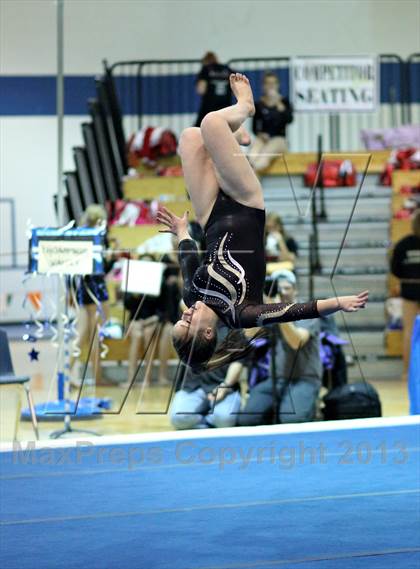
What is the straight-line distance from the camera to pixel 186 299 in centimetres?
431

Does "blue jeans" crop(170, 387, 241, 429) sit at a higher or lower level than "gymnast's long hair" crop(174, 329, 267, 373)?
lower

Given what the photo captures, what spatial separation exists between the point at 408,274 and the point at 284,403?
193 centimetres

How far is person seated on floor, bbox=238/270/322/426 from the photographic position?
641 cm

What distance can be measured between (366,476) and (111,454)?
1501 millimetres

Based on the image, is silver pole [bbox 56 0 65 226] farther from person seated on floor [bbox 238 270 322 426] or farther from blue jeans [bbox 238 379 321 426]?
blue jeans [bbox 238 379 321 426]

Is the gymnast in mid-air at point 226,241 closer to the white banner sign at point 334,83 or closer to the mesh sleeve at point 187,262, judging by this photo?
the mesh sleeve at point 187,262

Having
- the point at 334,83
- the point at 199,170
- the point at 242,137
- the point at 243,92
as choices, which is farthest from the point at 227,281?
the point at 334,83

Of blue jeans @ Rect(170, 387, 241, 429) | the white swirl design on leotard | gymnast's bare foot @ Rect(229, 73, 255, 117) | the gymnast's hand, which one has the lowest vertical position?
blue jeans @ Rect(170, 387, 241, 429)

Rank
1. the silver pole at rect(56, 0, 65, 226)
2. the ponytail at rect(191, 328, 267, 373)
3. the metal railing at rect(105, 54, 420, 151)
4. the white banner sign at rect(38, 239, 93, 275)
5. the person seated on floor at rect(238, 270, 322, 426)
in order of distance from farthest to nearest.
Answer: the metal railing at rect(105, 54, 420, 151) → the person seated on floor at rect(238, 270, 322, 426) → the white banner sign at rect(38, 239, 93, 275) → the silver pole at rect(56, 0, 65, 226) → the ponytail at rect(191, 328, 267, 373)

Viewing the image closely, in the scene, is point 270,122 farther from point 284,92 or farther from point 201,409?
point 284,92

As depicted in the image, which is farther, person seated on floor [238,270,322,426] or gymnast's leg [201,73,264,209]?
person seated on floor [238,270,322,426]

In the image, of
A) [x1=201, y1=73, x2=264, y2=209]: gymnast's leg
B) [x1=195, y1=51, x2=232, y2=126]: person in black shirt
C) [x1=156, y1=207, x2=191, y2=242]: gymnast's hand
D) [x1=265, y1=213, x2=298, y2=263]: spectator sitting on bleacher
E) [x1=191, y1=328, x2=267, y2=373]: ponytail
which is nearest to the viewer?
[x1=201, y1=73, x2=264, y2=209]: gymnast's leg

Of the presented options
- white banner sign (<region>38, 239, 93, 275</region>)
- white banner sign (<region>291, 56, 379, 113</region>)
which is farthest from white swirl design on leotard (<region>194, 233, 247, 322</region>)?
white banner sign (<region>291, 56, 379, 113</region>)

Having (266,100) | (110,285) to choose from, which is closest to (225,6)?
(266,100)
